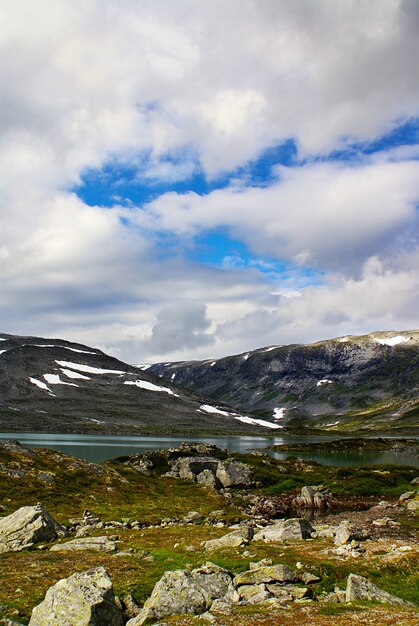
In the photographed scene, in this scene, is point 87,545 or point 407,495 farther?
point 407,495

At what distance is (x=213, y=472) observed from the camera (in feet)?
324

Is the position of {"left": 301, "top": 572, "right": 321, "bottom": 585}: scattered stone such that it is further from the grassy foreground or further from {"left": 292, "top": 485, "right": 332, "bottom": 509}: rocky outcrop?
{"left": 292, "top": 485, "right": 332, "bottom": 509}: rocky outcrop

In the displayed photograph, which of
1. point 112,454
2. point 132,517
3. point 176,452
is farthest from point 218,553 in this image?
point 112,454

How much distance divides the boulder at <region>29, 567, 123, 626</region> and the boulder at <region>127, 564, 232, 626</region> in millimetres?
1111

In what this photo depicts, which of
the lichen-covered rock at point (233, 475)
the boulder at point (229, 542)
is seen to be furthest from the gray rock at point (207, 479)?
the boulder at point (229, 542)

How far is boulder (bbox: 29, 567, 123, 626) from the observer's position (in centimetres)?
1789

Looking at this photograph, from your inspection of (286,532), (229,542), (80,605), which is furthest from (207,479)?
(80,605)

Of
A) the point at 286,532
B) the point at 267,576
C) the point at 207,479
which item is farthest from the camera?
the point at 207,479

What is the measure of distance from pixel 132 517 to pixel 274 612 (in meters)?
37.9

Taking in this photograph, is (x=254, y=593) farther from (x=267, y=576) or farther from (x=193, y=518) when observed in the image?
(x=193, y=518)

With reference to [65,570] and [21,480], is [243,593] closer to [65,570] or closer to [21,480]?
[65,570]

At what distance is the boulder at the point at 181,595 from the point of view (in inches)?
761

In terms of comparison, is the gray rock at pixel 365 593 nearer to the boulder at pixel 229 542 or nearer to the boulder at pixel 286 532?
the boulder at pixel 229 542

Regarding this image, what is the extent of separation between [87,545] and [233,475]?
61654 millimetres
